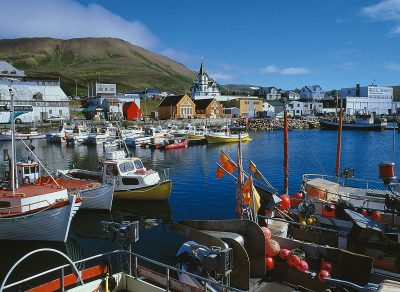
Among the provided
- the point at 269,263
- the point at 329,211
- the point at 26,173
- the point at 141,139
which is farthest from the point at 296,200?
the point at 141,139

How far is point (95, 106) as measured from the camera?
413 feet

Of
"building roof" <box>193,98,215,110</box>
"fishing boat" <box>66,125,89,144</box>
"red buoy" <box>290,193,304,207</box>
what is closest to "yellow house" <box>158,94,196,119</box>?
"building roof" <box>193,98,215,110</box>

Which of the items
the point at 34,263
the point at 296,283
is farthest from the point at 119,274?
the point at 34,263

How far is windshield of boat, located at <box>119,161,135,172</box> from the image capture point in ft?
103

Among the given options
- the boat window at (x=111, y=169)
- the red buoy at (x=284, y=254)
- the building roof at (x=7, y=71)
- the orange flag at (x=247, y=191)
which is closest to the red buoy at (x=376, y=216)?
the red buoy at (x=284, y=254)

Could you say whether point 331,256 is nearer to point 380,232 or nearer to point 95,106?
point 380,232

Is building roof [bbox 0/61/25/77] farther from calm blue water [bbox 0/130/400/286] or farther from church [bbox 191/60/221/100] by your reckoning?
church [bbox 191/60/221/100]

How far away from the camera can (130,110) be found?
4879 inches

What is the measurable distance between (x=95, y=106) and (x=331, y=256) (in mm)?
118487

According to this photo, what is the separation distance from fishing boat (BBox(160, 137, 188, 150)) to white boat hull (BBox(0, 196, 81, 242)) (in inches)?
1936

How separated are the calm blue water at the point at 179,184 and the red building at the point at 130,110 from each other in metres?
43.5

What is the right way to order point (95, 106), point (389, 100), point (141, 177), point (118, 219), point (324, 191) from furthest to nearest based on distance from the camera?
point (389, 100)
point (95, 106)
point (141, 177)
point (118, 219)
point (324, 191)

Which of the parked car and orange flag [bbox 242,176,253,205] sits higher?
the parked car

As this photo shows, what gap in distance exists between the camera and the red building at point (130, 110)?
12400cm
